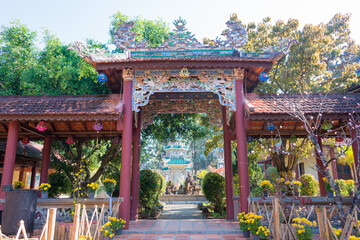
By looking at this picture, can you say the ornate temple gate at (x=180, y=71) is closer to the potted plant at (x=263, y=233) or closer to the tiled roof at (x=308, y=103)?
the tiled roof at (x=308, y=103)

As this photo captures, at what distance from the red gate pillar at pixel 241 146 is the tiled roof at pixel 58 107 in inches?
140

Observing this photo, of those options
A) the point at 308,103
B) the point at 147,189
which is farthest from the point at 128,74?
the point at 308,103

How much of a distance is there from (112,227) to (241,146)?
396 cm

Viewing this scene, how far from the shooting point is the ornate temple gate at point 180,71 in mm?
7090

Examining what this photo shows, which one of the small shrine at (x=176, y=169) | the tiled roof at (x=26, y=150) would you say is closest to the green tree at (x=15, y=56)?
the tiled roof at (x=26, y=150)

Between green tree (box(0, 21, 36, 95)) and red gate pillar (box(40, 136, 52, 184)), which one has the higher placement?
green tree (box(0, 21, 36, 95))

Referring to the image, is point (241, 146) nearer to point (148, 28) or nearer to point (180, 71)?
point (180, 71)

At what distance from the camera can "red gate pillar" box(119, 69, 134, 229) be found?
6.52 metres

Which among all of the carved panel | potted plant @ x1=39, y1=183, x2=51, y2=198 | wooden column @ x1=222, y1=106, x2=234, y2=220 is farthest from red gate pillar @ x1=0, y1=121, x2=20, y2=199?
wooden column @ x1=222, y1=106, x2=234, y2=220

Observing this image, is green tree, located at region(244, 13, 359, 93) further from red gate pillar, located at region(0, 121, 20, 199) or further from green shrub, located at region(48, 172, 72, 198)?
green shrub, located at region(48, 172, 72, 198)

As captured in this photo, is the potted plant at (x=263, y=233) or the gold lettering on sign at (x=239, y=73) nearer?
the potted plant at (x=263, y=233)

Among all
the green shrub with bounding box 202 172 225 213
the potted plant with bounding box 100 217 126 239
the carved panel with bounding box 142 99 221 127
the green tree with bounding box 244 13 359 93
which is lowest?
the potted plant with bounding box 100 217 126 239

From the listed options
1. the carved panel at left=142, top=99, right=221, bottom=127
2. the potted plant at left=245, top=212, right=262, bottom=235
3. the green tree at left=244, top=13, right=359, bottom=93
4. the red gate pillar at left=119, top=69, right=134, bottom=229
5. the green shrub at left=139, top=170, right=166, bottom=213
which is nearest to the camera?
the potted plant at left=245, top=212, right=262, bottom=235

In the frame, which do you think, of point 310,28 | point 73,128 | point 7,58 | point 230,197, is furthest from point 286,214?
point 7,58
